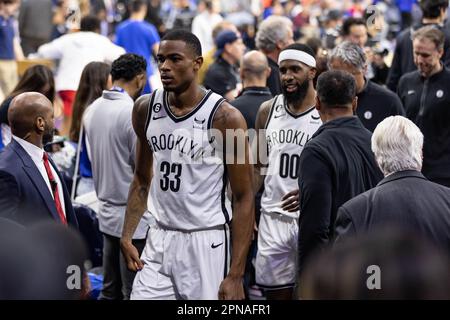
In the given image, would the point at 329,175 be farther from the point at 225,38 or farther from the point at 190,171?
the point at 225,38

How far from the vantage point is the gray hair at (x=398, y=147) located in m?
4.21

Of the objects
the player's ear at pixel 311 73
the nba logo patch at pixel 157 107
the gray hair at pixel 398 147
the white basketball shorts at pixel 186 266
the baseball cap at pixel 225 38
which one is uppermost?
the baseball cap at pixel 225 38

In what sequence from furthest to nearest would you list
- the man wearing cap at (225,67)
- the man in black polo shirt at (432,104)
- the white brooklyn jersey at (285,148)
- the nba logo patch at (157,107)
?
the man wearing cap at (225,67), the man in black polo shirt at (432,104), the white brooklyn jersey at (285,148), the nba logo patch at (157,107)

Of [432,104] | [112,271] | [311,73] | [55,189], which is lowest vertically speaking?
[112,271]

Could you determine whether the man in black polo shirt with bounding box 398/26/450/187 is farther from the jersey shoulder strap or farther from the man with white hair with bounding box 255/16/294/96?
the jersey shoulder strap

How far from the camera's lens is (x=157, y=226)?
5.23 meters

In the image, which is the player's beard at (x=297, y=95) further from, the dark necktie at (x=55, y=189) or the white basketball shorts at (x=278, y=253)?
the dark necktie at (x=55, y=189)

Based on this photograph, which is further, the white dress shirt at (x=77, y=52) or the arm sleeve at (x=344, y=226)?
the white dress shirt at (x=77, y=52)

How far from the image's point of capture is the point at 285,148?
→ 6105mm

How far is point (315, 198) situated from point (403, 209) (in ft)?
3.43

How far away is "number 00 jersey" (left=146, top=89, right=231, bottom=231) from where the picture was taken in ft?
16.6

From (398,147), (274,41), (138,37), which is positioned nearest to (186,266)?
(398,147)

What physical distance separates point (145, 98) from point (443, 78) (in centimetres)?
320

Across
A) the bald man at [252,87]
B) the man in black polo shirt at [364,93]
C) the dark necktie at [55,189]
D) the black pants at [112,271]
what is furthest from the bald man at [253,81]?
the dark necktie at [55,189]
